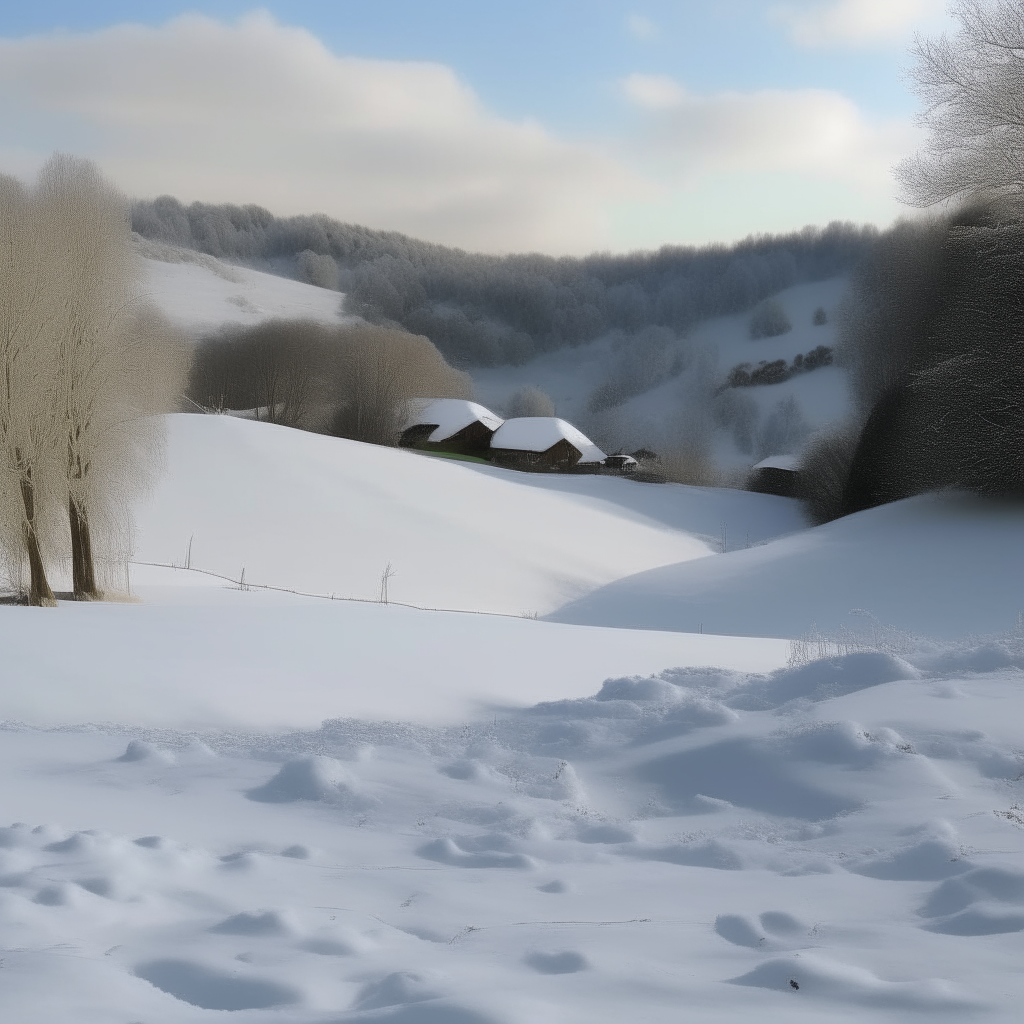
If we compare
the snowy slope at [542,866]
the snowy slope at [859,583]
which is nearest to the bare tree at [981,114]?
the snowy slope at [859,583]

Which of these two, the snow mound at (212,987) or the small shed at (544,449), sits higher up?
the small shed at (544,449)

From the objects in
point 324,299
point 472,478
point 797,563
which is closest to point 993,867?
point 797,563

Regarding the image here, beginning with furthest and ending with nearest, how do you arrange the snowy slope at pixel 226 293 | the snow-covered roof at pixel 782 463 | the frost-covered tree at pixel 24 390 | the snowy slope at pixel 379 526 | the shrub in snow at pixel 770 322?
the shrub in snow at pixel 770 322, the snowy slope at pixel 226 293, the snow-covered roof at pixel 782 463, the snowy slope at pixel 379 526, the frost-covered tree at pixel 24 390

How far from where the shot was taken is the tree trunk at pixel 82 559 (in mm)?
13984

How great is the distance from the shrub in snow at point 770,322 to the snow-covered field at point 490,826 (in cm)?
9254

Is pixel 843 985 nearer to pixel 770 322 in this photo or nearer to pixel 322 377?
pixel 322 377

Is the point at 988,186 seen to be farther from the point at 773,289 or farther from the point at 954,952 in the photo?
the point at 773,289

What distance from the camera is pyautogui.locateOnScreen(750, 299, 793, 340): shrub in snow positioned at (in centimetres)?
9775

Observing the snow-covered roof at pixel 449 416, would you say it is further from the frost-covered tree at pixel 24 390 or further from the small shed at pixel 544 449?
the frost-covered tree at pixel 24 390

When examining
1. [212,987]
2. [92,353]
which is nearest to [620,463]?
[92,353]

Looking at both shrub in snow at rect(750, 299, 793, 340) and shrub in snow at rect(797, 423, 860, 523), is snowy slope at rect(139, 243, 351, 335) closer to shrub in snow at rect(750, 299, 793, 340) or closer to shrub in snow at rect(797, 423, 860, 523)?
shrub in snow at rect(750, 299, 793, 340)

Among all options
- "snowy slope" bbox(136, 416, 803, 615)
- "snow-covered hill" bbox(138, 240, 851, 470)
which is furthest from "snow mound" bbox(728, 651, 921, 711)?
"snow-covered hill" bbox(138, 240, 851, 470)

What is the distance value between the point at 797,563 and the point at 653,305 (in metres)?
93.4

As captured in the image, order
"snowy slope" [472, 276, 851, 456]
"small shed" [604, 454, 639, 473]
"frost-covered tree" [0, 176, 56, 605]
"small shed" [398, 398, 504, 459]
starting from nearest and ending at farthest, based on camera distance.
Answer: "frost-covered tree" [0, 176, 56, 605] < "small shed" [604, 454, 639, 473] < "small shed" [398, 398, 504, 459] < "snowy slope" [472, 276, 851, 456]
